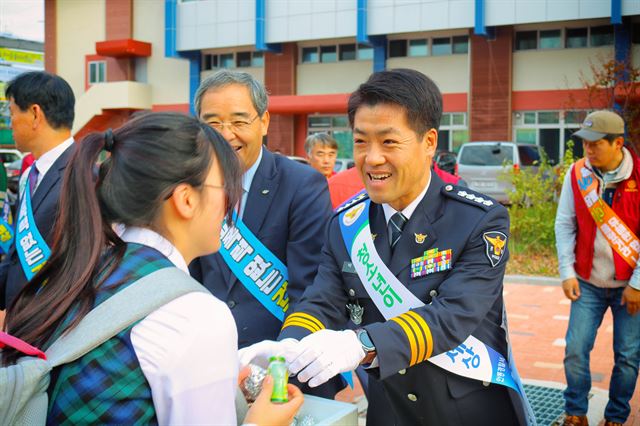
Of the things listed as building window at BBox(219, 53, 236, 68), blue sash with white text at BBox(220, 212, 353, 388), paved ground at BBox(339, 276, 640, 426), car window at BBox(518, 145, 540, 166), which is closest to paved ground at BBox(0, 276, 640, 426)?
paved ground at BBox(339, 276, 640, 426)

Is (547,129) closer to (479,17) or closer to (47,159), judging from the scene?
(479,17)

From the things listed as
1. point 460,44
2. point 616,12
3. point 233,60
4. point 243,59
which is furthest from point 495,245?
point 233,60

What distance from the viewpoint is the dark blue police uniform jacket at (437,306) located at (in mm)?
2209

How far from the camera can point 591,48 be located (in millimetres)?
20906

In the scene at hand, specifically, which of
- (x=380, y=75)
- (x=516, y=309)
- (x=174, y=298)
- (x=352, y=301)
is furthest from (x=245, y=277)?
(x=516, y=309)

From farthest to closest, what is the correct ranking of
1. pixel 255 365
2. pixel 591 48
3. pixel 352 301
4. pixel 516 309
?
1. pixel 591 48
2. pixel 516 309
3. pixel 352 301
4. pixel 255 365

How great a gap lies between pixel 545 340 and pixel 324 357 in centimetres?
527

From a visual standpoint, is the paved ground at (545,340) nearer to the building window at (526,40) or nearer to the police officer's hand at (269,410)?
the police officer's hand at (269,410)

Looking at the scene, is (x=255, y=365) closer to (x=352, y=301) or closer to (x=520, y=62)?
(x=352, y=301)

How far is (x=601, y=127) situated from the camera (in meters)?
4.40

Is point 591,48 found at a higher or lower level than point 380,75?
higher

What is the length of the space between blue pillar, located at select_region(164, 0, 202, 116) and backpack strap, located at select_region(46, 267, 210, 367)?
25.4m

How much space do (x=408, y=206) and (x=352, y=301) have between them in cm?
38

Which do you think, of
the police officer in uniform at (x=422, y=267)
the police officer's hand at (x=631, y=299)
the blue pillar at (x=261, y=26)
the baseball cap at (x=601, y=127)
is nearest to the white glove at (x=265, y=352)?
the police officer in uniform at (x=422, y=267)
